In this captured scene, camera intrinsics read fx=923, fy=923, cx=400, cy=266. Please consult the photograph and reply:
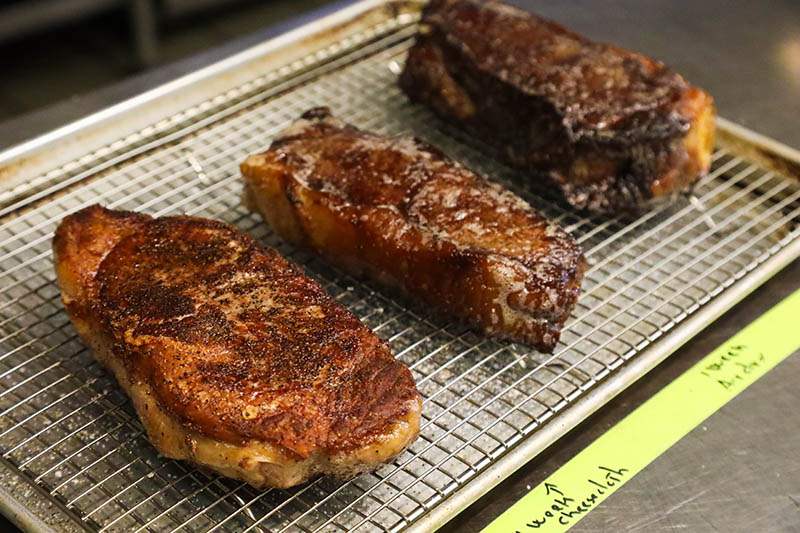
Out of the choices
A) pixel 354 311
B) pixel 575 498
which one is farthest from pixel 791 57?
pixel 575 498

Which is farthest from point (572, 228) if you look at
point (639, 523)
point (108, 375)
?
point (108, 375)

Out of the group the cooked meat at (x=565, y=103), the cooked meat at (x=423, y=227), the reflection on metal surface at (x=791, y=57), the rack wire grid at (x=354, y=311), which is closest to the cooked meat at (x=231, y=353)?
the rack wire grid at (x=354, y=311)

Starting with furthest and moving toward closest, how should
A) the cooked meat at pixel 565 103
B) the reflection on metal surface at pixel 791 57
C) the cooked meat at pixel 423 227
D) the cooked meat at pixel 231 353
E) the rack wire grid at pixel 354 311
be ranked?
the reflection on metal surface at pixel 791 57
the cooked meat at pixel 565 103
the cooked meat at pixel 423 227
the rack wire grid at pixel 354 311
the cooked meat at pixel 231 353

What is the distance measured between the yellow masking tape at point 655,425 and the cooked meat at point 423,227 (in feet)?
1.11

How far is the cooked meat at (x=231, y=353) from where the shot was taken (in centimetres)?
204

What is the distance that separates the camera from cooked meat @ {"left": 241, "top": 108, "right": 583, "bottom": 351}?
253 centimetres

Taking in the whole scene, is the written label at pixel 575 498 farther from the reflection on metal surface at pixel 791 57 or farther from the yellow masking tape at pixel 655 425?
the reflection on metal surface at pixel 791 57

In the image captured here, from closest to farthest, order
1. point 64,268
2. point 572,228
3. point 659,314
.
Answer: point 64,268
point 659,314
point 572,228

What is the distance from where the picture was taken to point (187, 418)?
2037mm

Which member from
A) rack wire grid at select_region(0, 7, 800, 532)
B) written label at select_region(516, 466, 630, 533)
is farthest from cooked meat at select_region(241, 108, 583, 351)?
written label at select_region(516, 466, 630, 533)

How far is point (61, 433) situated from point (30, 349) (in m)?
0.36

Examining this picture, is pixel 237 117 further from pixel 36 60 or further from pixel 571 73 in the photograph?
pixel 36 60

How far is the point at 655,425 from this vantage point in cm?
242

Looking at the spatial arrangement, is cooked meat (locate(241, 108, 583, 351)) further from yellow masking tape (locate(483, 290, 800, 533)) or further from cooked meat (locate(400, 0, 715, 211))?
cooked meat (locate(400, 0, 715, 211))
